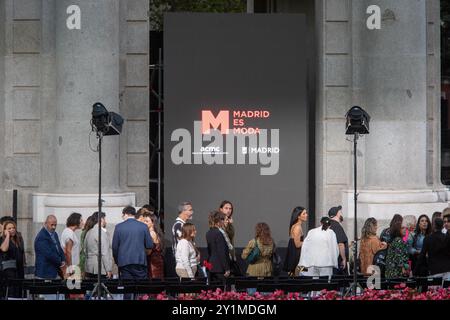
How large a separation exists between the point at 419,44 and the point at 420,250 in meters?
4.42

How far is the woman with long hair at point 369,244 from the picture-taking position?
2272cm

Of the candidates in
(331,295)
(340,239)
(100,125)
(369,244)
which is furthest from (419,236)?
(331,295)

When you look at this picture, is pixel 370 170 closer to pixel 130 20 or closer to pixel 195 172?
pixel 195 172

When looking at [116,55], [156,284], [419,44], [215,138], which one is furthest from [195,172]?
[156,284]

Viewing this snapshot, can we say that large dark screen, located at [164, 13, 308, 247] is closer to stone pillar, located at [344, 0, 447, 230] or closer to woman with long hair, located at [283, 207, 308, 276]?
stone pillar, located at [344, 0, 447, 230]

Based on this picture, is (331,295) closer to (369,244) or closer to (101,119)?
(369,244)

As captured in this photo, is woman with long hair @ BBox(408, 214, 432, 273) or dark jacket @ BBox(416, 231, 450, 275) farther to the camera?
woman with long hair @ BBox(408, 214, 432, 273)

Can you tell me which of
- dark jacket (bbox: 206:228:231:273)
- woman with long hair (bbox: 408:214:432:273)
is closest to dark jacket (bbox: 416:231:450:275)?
woman with long hair (bbox: 408:214:432:273)

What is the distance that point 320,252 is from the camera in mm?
21922

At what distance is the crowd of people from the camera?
21.7m

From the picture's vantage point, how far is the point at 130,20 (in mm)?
26359

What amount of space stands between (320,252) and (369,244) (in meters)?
1.16

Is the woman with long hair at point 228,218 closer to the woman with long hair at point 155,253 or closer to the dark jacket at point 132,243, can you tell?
the woman with long hair at point 155,253

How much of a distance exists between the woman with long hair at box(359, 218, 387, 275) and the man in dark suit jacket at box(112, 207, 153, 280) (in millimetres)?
3232
